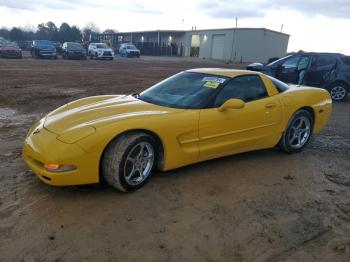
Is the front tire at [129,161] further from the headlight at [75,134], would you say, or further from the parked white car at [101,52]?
the parked white car at [101,52]

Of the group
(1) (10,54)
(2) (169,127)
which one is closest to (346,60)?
(2) (169,127)

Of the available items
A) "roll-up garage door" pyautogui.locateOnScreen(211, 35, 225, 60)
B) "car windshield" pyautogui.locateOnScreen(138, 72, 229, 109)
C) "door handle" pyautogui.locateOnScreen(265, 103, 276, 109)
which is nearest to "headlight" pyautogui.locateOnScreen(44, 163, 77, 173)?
"car windshield" pyautogui.locateOnScreen(138, 72, 229, 109)

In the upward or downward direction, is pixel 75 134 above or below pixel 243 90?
below

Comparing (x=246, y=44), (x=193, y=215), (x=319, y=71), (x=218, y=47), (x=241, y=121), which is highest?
(x=319, y=71)

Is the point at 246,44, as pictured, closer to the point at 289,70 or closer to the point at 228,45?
the point at 228,45

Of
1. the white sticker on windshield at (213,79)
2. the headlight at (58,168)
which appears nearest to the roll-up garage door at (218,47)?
the white sticker on windshield at (213,79)

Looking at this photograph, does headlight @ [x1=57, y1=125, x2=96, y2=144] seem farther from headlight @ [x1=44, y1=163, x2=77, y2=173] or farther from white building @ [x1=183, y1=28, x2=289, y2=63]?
white building @ [x1=183, y1=28, x2=289, y2=63]

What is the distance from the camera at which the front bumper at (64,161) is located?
11.1 ft

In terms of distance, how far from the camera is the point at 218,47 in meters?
47.5

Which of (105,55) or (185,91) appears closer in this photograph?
(185,91)

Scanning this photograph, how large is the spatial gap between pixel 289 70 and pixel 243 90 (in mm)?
6686

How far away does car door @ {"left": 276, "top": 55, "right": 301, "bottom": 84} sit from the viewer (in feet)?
35.1

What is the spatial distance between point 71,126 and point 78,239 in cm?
129

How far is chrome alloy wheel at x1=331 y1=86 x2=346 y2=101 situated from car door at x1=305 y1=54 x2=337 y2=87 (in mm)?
501
